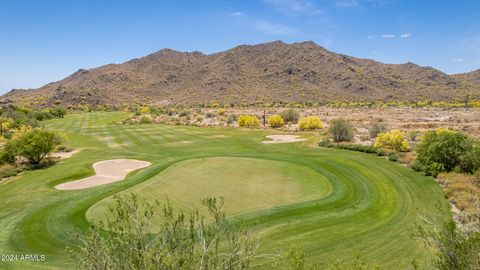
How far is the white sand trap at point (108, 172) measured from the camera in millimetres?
29359

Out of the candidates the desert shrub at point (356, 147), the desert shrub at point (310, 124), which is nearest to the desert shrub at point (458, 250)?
the desert shrub at point (356, 147)

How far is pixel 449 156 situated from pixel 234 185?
18483mm

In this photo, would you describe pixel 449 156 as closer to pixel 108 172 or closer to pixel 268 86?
pixel 108 172

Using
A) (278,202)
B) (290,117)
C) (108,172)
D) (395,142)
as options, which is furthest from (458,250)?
(290,117)

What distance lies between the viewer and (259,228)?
1869 cm

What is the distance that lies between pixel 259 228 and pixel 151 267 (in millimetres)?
12524

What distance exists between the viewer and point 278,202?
22.5 meters

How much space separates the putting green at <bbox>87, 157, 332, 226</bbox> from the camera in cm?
2214

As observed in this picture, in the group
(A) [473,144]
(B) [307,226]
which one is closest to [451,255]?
(B) [307,226]

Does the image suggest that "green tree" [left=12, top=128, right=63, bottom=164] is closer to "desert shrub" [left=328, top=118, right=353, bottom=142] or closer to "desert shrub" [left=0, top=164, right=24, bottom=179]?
"desert shrub" [left=0, top=164, right=24, bottom=179]

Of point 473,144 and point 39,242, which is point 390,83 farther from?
point 39,242

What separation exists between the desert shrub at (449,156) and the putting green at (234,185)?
30.9 feet

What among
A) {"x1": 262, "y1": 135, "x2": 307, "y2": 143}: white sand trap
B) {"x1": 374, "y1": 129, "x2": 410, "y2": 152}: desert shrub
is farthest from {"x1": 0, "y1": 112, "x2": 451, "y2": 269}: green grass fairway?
{"x1": 262, "y1": 135, "x2": 307, "y2": 143}: white sand trap

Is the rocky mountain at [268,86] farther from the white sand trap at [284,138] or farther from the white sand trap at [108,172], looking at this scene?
the white sand trap at [108,172]
